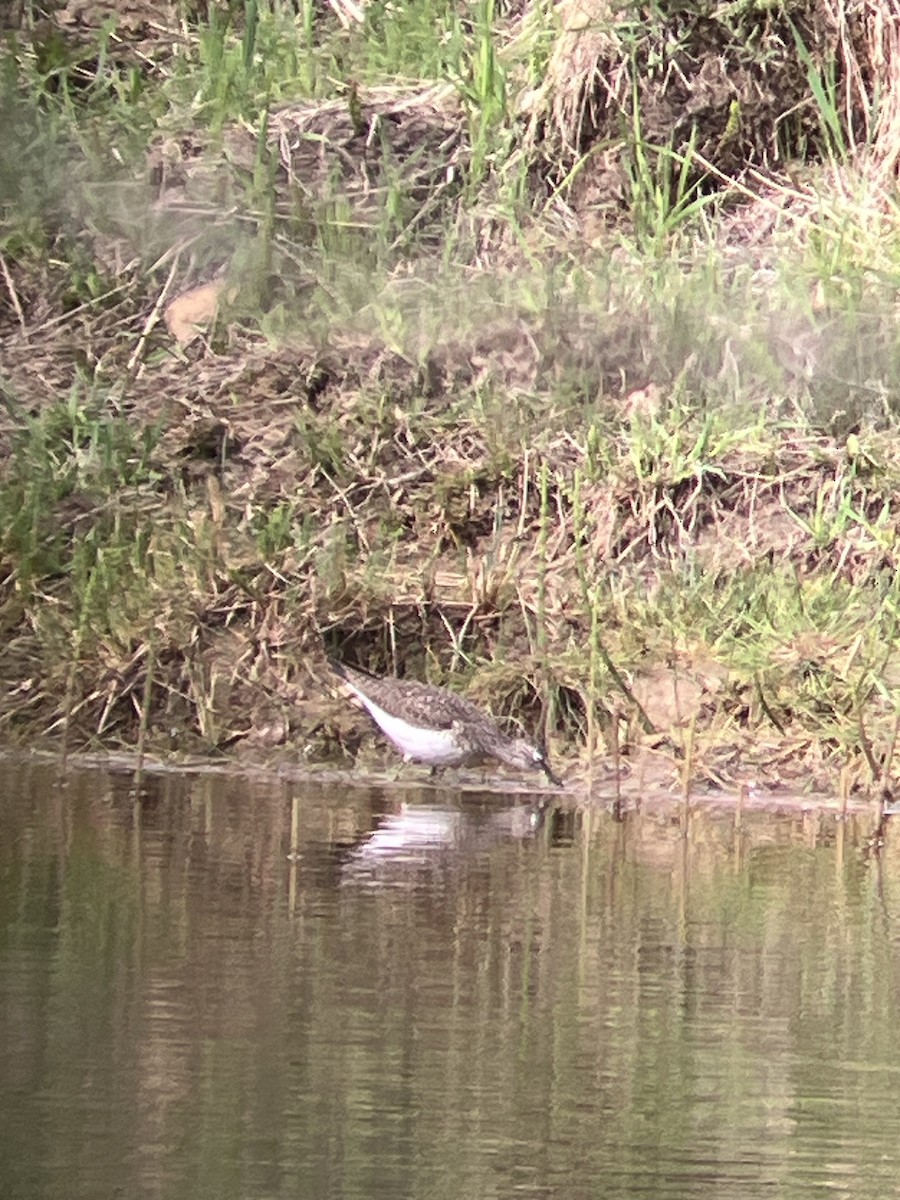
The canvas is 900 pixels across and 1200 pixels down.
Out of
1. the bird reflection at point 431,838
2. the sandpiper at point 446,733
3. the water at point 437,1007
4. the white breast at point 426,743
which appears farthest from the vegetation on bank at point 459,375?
the water at point 437,1007

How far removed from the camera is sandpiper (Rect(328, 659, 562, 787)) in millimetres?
8875

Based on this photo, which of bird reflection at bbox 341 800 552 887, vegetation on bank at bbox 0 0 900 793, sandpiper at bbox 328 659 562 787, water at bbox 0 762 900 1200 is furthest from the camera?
vegetation on bank at bbox 0 0 900 793

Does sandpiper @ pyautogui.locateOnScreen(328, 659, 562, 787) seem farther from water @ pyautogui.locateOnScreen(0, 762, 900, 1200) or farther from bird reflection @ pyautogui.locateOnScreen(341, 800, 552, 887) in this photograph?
water @ pyautogui.locateOnScreen(0, 762, 900, 1200)

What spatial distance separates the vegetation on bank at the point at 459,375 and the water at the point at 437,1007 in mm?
1326

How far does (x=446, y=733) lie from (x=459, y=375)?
8.91ft

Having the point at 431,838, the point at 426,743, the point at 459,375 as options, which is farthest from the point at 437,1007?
the point at 459,375

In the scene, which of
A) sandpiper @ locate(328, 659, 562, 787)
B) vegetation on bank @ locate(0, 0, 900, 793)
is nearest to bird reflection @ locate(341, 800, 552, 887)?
sandpiper @ locate(328, 659, 562, 787)

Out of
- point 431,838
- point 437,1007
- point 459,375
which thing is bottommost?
point 431,838

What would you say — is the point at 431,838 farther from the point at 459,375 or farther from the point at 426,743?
the point at 459,375

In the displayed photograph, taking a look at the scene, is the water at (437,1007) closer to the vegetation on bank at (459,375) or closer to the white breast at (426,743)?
the white breast at (426,743)

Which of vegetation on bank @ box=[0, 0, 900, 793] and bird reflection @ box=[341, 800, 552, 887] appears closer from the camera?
bird reflection @ box=[341, 800, 552, 887]

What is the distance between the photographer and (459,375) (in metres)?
11.2

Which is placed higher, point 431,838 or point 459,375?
point 459,375

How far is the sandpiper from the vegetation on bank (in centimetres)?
34
